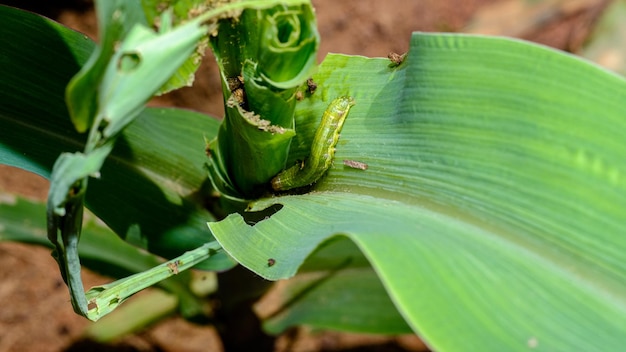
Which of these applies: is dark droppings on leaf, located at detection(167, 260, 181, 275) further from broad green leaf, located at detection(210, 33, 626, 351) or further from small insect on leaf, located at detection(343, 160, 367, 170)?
small insect on leaf, located at detection(343, 160, 367, 170)

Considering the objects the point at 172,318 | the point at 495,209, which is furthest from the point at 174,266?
the point at 172,318

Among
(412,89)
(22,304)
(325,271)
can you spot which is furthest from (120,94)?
(22,304)

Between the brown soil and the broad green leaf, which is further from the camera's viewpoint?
the brown soil

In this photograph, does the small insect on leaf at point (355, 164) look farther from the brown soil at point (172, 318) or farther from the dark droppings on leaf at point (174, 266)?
the brown soil at point (172, 318)

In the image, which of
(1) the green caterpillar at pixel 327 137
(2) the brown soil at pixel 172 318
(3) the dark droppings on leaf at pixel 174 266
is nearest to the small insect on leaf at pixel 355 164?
(1) the green caterpillar at pixel 327 137

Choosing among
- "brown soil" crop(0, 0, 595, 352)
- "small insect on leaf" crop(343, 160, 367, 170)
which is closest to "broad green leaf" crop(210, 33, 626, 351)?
"small insect on leaf" crop(343, 160, 367, 170)

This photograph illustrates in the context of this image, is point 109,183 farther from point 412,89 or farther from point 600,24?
point 600,24
